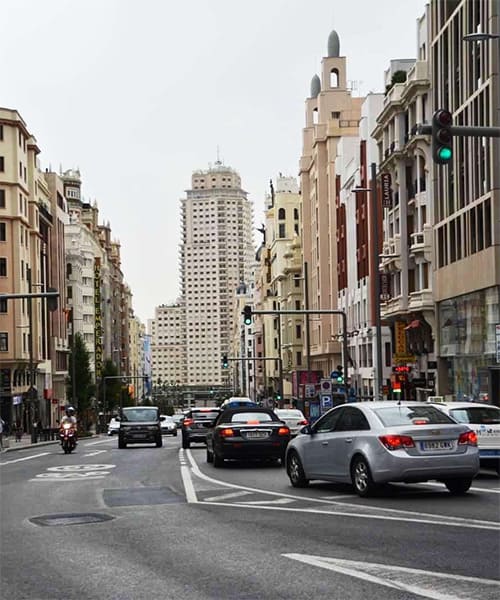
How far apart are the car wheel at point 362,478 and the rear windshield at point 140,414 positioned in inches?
1148

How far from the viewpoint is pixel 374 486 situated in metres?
16.8

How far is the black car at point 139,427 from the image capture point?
44684 millimetres

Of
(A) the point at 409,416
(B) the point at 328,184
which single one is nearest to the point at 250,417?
(A) the point at 409,416

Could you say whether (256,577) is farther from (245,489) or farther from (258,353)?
(258,353)

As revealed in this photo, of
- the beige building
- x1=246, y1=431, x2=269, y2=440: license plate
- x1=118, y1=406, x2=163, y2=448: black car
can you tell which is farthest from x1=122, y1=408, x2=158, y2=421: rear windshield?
the beige building

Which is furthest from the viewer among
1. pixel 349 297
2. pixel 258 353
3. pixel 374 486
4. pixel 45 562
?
pixel 258 353

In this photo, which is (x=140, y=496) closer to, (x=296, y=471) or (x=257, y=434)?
(x=296, y=471)

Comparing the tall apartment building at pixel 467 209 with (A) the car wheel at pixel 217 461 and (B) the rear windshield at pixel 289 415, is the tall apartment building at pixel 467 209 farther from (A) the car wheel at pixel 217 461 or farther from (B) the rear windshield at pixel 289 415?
(A) the car wheel at pixel 217 461

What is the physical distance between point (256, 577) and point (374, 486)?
24.6ft

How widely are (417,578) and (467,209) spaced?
39375mm

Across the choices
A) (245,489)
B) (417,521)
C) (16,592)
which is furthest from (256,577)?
(245,489)

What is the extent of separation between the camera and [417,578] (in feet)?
30.2

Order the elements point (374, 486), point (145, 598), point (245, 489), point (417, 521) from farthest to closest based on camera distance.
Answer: point (245, 489) < point (374, 486) < point (417, 521) < point (145, 598)

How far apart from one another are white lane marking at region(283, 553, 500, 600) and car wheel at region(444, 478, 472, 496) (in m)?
7.22
